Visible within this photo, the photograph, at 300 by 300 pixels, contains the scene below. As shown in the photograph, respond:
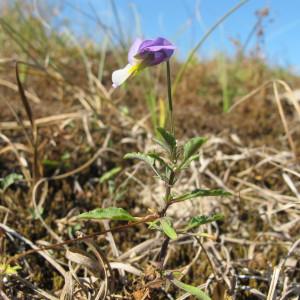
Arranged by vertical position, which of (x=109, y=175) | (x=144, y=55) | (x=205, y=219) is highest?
(x=144, y=55)

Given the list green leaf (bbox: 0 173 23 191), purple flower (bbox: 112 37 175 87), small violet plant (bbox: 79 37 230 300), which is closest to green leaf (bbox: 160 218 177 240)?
small violet plant (bbox: 79 37 230 300)

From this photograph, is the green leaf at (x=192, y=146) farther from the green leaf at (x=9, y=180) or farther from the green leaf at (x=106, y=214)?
the green leaf at (x=9, y=180)

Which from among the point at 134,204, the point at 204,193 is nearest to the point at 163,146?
the point at 204,193

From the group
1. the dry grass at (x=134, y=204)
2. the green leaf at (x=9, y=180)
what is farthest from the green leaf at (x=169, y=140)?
the green leaf at (x=9, y=180)

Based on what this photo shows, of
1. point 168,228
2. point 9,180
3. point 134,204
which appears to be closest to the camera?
point 168,228

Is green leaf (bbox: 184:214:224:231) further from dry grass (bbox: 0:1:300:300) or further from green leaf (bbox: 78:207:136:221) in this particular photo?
green leaf (bbox: 78:207:136:221)

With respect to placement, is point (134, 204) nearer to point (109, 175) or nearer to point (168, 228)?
point (109, 175)

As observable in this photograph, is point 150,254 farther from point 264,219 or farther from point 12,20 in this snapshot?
point 12,20
